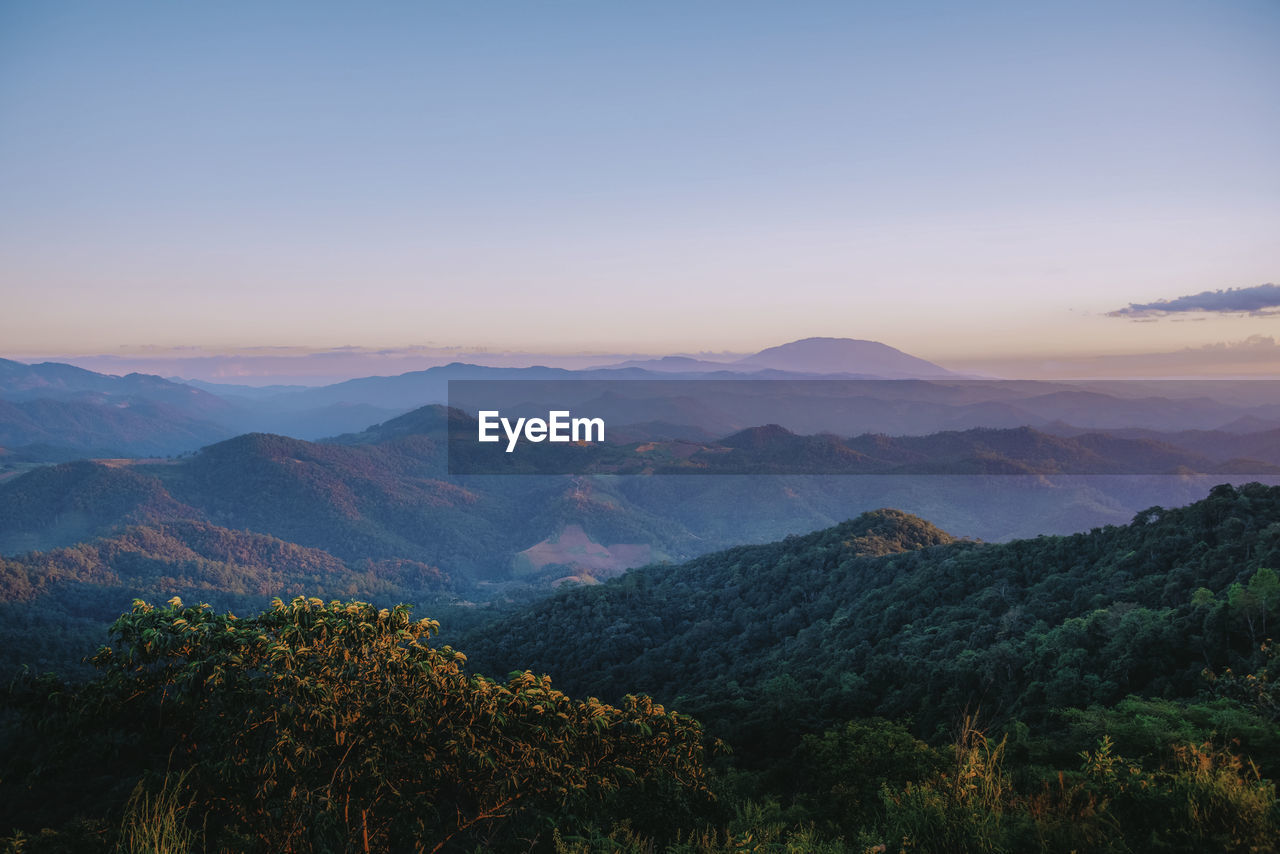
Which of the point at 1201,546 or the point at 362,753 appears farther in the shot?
the point at 1201,546

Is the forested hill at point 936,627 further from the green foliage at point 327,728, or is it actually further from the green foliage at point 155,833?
the green foliage at point 155,833

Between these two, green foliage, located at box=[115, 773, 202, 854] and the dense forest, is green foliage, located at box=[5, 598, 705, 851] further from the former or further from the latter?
green foliage, located at box=[115, 773, 202, 854]

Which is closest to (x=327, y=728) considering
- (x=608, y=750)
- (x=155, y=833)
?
(x=155, y=833)

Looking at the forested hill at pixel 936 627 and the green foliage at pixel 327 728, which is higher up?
the green foliage at pixel 327 728

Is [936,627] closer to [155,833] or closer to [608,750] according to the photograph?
[608,750]

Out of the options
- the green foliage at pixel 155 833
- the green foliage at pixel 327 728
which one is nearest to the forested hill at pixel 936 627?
the green foliage at pixel 327 728

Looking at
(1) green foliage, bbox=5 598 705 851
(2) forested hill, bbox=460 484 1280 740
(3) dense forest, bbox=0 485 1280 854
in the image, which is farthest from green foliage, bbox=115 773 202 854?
(2) forested hill, bbox=460 484 1280 740

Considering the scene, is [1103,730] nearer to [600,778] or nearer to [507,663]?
[600,778]

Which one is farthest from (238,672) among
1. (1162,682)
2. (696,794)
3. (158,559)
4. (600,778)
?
(158,559)
